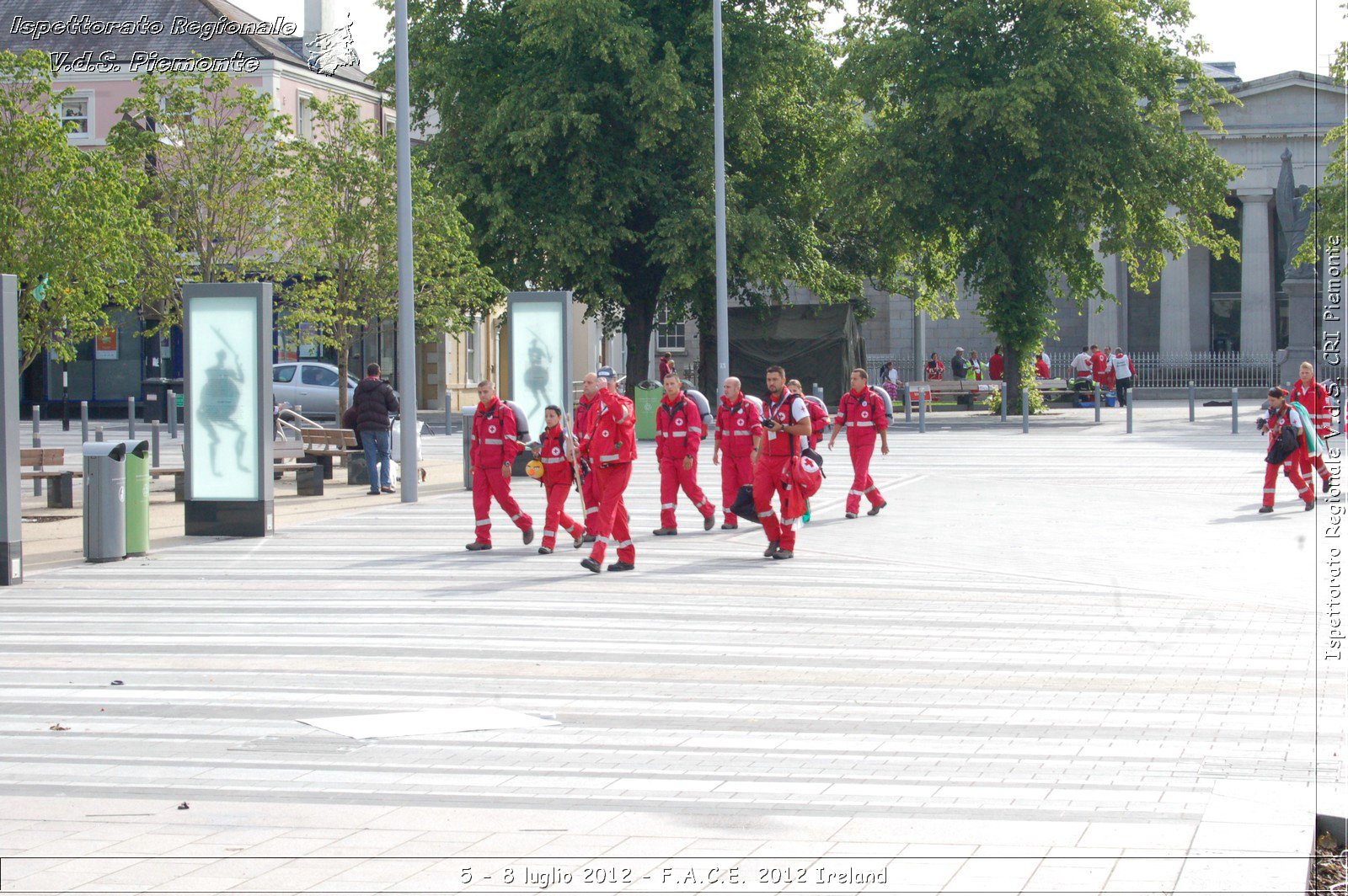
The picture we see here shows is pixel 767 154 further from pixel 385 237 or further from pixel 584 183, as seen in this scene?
pixel 385 237

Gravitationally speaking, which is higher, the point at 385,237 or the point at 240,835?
the point at 385,237

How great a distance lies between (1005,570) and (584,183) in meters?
26.1

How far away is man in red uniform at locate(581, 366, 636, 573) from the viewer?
559 inches

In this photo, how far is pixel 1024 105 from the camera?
37.5 meters

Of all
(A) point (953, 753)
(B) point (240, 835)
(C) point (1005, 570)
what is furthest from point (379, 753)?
(C) point (1005, 570)

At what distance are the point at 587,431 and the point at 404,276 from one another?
7.63m

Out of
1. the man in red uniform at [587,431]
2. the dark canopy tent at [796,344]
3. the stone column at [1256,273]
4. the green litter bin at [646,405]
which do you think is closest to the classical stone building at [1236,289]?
the stone column at [1256,273]

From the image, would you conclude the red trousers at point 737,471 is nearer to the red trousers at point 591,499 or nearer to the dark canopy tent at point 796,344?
the red trousers at point 591,499

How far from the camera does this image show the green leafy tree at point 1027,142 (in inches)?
1531

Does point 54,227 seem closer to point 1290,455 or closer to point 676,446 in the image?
point 676,446

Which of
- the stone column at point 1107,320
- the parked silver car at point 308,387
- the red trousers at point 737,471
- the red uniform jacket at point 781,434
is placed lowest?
the red trousers at point 737,471

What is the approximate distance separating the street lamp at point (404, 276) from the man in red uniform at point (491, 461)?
18.2ft

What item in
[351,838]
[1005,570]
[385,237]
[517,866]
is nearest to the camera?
[517,866]

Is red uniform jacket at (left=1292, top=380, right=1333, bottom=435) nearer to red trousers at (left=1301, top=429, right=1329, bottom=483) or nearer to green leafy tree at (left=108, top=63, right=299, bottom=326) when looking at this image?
red trousers at (left=1301, top=429, right=1329, bottom=483)
